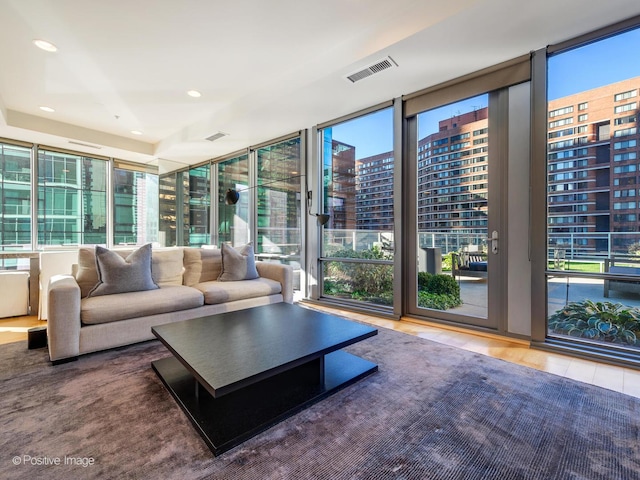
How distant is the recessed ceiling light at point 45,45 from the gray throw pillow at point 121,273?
2027mm

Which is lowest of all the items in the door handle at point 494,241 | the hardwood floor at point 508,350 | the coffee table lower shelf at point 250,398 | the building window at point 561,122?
the hardwood floor at point 508,350

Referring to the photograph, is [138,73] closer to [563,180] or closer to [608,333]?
[563,180]

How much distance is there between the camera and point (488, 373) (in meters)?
2.21

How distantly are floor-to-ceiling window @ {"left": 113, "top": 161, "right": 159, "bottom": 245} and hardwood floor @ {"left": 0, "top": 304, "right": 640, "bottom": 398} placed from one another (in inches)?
122

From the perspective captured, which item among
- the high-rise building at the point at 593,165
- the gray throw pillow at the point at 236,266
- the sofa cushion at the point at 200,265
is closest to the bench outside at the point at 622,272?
the high-rise building at the point at 593,165

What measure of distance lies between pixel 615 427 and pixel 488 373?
70cm

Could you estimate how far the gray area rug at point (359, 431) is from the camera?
1291 millimetres

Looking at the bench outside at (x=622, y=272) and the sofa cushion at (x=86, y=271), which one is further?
the sofa cushion at (x=86, y=271)

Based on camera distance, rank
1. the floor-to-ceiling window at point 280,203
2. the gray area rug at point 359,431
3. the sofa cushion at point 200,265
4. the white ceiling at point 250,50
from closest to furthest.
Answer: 1. the gray area rug at point 359,431
2. the white ceiling at point 250,50
3. the sofa cushion at point 200,265
4. the floor-to-ceiling window at point 280,203

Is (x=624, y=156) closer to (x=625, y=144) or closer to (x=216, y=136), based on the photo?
(x=625, y=144)

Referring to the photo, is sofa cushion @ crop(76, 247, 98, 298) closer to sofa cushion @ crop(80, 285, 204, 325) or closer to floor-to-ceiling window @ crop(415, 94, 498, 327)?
sofa cushion @ crop(80, 285, 204, 325)

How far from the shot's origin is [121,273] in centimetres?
292

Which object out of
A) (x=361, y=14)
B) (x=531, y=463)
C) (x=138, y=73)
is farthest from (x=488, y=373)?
(x=138, y=73)

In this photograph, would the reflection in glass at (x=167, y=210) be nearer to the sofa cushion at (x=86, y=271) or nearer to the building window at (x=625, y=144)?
the sofa cushion at (x=86, y=271)
